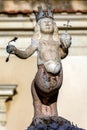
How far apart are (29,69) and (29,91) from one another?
315 millimetres

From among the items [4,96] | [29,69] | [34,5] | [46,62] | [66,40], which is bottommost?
[4,96]

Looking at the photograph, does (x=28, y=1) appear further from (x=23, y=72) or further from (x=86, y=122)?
(x=86, y=122)

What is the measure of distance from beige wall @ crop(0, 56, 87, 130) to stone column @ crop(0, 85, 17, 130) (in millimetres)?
60

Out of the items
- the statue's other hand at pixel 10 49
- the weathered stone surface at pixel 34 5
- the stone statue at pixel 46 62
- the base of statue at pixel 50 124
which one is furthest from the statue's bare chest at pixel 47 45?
the weathered stone surface at pixel 34 5

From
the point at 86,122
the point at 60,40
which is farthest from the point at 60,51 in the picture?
the point at 86,122

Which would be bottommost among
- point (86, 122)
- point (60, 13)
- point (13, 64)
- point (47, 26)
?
point (86, 122)

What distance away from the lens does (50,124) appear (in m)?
5.27

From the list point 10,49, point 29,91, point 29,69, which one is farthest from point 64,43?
point 29,69

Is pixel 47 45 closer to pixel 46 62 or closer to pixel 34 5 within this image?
pixel 46 62

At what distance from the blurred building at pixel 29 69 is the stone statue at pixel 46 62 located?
14.8 feet

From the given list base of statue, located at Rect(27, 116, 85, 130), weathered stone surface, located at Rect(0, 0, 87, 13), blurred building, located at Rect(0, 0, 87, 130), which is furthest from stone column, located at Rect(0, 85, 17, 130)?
base of statue, located at Rect(27, 116, 85, 130)

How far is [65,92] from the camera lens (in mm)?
10227

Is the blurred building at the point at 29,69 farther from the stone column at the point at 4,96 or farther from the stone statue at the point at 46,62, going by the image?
the stone statue at the point at 46,62

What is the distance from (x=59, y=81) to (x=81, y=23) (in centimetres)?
497
